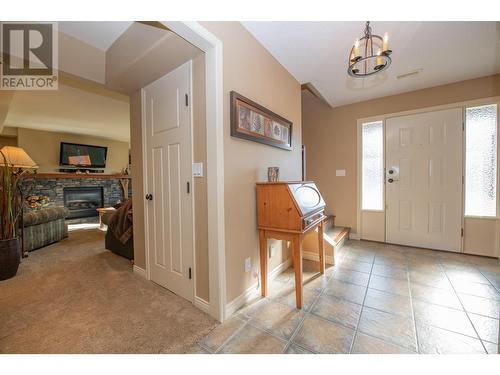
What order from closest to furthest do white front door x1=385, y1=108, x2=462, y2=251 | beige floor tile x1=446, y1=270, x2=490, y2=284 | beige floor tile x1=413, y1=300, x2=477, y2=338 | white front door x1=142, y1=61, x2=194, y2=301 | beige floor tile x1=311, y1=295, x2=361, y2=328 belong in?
beige floor tile x1=413, y1=300, x2=477, y2=338 < beige floor tile x1=311, y1=295, x2=361, y2=328 < white front door x1=142, y1=61, x2=194, y2=301 < beige floor tile x1=446, y1=270, x2=490, y2=284 < white front door x1=385, y1=108, x2=462, y2=251

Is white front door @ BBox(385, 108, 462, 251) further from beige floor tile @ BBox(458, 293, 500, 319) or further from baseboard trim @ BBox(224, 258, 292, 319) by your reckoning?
baseboard trim @ BBox(224, 258, 292, 319)

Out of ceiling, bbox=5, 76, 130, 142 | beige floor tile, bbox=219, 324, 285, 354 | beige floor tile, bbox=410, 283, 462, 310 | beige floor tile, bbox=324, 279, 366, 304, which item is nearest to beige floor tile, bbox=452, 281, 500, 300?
beige floor tile, bbox=410, 283, 462, 310

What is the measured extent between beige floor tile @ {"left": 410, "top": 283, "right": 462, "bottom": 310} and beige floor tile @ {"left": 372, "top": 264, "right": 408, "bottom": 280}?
7.7 inches

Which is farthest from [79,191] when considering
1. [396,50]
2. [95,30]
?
[396,50]

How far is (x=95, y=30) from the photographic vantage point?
5.67 ft

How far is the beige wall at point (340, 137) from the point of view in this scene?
9.76 ft

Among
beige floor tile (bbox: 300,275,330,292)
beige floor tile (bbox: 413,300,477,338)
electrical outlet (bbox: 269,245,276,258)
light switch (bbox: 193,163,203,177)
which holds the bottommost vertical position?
beige floor tile (bbox: 300,275,330,292)

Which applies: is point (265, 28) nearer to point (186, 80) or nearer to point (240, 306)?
point (186, 80)

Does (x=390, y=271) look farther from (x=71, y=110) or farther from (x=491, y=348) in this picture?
(x=71, y=110)

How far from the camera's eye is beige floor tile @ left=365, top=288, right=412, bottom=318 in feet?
5.06

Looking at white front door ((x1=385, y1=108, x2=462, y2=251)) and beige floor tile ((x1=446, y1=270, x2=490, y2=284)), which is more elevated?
white front door ((x1=385, y1=108, x2=462, y2=251))

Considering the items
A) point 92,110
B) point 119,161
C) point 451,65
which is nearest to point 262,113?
point 451,65

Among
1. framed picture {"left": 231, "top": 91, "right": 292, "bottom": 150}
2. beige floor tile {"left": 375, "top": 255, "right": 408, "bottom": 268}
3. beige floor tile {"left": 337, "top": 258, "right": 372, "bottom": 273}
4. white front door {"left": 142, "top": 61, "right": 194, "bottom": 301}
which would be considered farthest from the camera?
beige floor tile {"left": 375, "top": 255, "right": 408, "bottom": 268}
